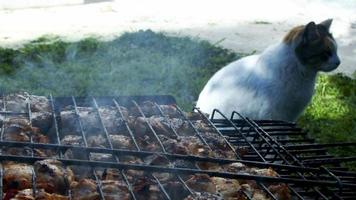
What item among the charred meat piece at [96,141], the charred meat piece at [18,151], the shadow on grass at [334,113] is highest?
the charred meat piece at [18,151]

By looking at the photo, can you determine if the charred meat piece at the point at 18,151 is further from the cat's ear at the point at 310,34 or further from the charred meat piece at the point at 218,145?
the cat's ear at the point at 310,34

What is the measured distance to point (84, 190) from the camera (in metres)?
2.85

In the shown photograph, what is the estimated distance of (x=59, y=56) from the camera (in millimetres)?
9234

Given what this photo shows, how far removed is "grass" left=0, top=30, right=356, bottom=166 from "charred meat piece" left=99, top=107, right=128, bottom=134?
3.33 metres

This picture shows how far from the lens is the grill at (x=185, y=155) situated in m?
2.83

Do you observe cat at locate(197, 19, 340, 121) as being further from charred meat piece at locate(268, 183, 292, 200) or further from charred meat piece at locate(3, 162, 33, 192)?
charred meat piece at locate(3, 162, 33, 192)

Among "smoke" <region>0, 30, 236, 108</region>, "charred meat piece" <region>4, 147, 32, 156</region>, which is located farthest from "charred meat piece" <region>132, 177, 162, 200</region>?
"smoke" <region>0, 30, 236, 108</region>

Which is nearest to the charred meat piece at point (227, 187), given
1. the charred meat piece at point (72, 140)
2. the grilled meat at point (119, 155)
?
the grilled meat at point (119, 155)

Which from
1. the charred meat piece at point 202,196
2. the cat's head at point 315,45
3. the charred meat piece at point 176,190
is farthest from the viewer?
the cat's head at point 315,45

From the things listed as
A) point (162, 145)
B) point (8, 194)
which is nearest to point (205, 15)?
point (162, 145)

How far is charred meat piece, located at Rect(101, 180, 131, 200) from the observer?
9.29ft

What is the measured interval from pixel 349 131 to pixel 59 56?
4573mm

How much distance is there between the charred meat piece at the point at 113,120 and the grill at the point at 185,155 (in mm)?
22

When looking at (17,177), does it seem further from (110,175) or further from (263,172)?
(263,172)
